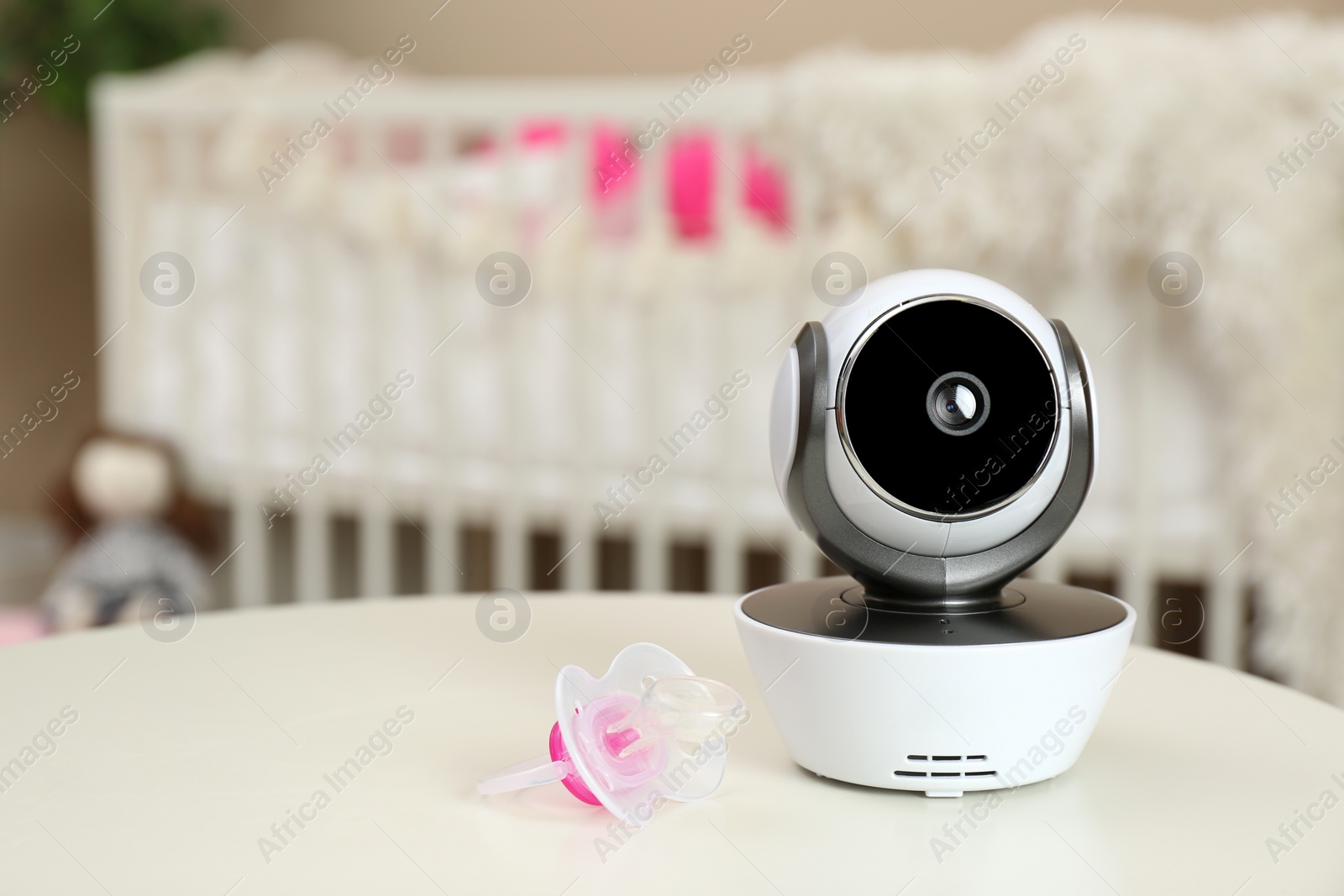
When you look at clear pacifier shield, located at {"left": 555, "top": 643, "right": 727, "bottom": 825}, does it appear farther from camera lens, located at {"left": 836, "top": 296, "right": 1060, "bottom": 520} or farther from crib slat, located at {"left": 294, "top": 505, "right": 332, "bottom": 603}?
crib slat, located at {"left": 294, "top": 505, "right": 332, "bottom": 603}

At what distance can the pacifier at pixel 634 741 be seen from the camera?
0.45 m

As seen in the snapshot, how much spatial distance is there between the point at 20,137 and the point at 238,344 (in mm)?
1283

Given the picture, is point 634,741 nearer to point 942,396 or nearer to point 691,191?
point 942,396

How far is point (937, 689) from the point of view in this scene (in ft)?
1.52

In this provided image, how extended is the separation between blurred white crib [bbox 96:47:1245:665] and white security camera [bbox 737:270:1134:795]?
83 centimetres

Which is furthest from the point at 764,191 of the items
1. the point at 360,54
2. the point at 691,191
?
the point at 360,54

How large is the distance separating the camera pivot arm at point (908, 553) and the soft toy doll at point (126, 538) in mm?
1448

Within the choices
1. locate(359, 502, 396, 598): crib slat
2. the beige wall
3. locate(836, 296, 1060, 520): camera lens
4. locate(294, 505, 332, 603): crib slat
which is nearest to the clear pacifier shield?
locate(836, 296, 1060, 520): camera lens

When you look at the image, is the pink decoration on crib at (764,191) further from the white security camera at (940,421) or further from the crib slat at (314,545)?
the white security camera at (940,421)

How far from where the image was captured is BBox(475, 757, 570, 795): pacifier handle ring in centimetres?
47

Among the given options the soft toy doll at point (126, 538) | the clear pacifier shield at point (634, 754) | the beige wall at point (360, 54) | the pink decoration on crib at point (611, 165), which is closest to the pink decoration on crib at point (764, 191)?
the pink decoration on crib at point (611, 165)

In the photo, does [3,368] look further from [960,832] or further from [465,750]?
[960,832]

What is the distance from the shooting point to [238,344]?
183cm

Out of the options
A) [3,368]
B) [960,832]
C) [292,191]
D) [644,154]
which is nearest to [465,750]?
[960,832]
